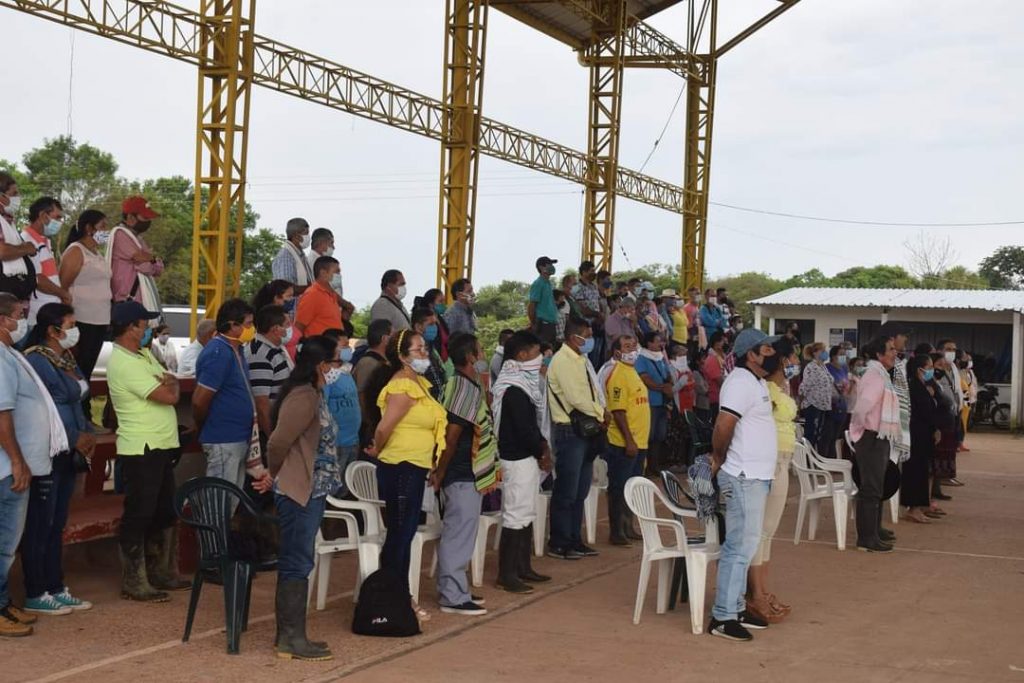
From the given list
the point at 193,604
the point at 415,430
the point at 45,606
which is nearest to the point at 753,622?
the point at 415,430

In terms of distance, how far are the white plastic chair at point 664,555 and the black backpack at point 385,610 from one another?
1621mm

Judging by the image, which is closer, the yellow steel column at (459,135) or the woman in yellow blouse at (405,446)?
the woman in yellow blouse at (405,446)

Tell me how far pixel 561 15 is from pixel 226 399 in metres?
25.3

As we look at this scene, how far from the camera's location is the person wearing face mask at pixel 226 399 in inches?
328

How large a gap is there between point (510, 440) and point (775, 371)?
201 cm

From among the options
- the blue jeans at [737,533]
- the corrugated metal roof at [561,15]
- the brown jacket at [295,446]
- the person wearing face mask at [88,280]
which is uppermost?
the corrugated metal roof at [561,15]

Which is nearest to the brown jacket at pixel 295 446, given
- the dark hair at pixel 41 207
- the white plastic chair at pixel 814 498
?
the dark hair at pixel 41 207

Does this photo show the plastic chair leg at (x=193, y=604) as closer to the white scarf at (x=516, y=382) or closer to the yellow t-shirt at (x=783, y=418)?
the white scarf at (x=516, y=382)

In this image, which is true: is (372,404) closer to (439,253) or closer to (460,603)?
(460,603)

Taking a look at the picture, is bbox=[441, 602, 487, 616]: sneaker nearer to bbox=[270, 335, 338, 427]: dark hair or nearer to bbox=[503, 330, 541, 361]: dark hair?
bbox=[503, 330, 541, 361]: dark hair

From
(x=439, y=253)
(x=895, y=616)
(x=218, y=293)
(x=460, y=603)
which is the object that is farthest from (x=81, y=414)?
(x=439, y=253)

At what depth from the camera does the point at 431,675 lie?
22.8ft

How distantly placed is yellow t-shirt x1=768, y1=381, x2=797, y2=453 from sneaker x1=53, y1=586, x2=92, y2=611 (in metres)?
4.60

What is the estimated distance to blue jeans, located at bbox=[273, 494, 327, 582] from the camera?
7.18 m
